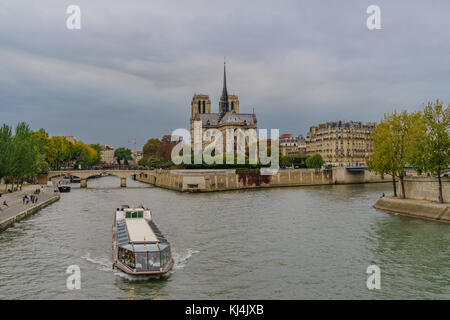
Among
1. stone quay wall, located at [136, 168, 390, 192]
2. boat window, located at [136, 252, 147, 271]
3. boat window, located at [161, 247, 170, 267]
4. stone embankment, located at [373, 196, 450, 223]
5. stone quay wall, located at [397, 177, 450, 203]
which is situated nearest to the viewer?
boat window, located at [136, 252, 147, 271]

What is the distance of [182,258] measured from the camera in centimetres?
2550

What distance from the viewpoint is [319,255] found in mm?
26281

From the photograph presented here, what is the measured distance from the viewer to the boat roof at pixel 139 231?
24152 mm

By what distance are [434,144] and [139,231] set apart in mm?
27995

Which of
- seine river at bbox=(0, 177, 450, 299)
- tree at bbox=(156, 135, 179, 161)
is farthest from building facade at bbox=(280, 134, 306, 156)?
seine river at bbox=(0, 177, 450, 299)

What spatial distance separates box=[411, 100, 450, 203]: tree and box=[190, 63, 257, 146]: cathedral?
10197cm

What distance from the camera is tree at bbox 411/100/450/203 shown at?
39.7m

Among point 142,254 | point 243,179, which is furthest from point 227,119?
point 142,254

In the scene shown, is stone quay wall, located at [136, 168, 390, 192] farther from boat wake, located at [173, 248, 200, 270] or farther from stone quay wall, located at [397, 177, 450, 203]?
boat wake, located at [173, 248, 200, 270]

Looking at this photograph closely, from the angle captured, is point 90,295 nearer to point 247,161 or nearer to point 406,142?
point 406,142

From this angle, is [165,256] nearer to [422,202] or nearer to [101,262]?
[101,262]

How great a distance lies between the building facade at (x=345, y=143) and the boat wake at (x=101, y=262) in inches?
4203

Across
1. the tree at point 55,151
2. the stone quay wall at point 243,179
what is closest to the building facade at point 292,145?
the stone quay wall at point 243,179
